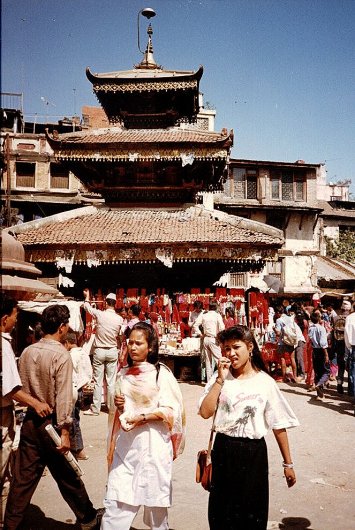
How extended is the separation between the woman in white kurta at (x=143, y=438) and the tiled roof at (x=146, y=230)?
29.1 ft

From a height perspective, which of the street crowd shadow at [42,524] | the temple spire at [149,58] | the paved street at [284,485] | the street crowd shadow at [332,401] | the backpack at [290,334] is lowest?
the street crowd shadow at [332,401]

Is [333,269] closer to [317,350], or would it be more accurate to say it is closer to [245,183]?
[245,183]

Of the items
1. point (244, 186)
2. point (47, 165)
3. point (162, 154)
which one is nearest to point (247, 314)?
point (162, 154)

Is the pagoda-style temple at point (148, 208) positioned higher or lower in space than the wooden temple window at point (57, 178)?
lower

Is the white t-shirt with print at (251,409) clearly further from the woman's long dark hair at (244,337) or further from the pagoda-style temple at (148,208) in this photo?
the pagoda-style temple at (148,208)

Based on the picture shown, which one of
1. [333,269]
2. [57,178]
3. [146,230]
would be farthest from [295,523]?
[57,178]

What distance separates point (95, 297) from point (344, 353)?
6699mm

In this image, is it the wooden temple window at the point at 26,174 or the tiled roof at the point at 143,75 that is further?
the wooden temple window at the point at 26,174

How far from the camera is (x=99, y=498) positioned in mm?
4730

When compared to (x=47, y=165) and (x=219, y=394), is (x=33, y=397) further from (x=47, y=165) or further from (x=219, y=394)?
(x=47, y=165)

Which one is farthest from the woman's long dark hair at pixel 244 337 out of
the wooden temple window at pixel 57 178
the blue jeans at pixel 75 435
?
the wooden temple window at pixel 57 178

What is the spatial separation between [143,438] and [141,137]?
12.3 metres

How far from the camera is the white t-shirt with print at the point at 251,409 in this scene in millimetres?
3193

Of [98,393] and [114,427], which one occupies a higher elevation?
[114,427]
